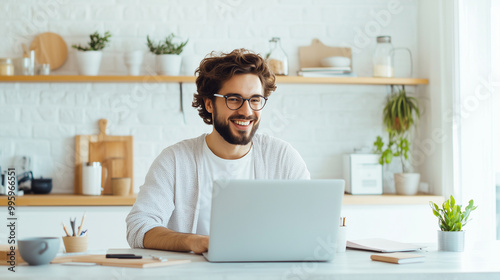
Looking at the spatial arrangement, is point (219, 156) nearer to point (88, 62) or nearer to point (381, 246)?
point (381, 246)

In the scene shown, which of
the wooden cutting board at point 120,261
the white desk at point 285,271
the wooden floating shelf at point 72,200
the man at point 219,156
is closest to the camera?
the white desk at point 285,271

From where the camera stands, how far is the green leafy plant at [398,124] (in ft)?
11.9

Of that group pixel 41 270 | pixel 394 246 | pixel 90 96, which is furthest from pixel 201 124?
pixel 41 270

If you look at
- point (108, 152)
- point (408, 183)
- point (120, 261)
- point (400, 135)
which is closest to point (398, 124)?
point (400, 135)

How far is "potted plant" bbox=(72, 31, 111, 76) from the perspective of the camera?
137 inches

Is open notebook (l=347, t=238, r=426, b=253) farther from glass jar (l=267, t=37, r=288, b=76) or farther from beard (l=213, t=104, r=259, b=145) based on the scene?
glass jar (l=267, t=37, r=288, b=76)

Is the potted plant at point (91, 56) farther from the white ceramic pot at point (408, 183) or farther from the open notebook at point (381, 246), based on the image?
the open notebook at point (381, 246)

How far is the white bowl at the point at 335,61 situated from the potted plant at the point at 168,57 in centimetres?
87

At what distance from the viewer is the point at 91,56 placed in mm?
3480

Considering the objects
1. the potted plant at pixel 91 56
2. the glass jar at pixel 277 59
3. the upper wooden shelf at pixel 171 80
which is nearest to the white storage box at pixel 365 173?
the upper wooden shelf at pixel 171 80

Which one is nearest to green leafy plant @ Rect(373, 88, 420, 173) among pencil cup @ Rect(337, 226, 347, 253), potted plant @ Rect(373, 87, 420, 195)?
potted plant @ Rect(373, 87, 420, 195)

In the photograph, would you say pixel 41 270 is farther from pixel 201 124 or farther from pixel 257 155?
pixel 201 124

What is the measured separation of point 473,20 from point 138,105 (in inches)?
80.0

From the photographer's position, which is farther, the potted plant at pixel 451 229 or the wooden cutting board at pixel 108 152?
the wooden cutting board at pixel 108 152
